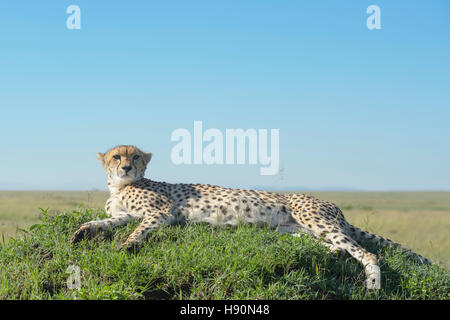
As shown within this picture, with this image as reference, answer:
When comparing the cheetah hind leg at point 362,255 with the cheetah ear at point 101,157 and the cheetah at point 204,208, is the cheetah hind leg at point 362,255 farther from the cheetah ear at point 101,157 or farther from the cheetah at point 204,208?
the cheetah ear at point 101,157

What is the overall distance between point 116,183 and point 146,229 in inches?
47.1

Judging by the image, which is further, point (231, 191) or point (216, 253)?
point (231, 191)

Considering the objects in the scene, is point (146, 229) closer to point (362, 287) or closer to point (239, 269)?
point (239, 269)

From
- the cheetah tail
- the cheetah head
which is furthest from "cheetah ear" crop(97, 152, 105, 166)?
the cheetah tail

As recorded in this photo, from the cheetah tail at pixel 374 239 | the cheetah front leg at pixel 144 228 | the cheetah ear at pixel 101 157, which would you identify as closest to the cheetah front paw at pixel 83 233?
the cheetah front leg at pixel 144 228

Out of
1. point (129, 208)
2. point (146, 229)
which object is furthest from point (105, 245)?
point (129, 208)

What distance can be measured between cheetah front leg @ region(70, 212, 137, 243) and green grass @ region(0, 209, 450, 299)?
0.08m

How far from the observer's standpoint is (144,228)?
5586mm

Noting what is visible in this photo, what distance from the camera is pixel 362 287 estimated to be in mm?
5062

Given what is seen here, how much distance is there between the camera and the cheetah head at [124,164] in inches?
253

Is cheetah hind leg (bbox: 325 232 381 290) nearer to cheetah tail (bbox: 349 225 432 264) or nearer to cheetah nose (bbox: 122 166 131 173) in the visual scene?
cheetah tail (bbox: 349 225 432 264)

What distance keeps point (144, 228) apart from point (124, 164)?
1139 mm

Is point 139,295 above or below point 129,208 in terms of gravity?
below

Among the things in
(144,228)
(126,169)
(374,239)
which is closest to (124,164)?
(126,169)
